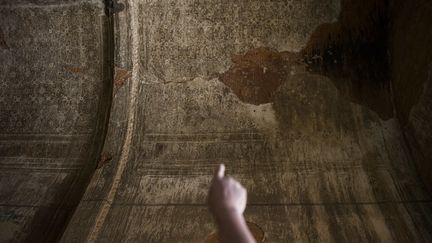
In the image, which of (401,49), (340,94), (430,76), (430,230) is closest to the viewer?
(430,230)

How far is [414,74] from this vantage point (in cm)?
436

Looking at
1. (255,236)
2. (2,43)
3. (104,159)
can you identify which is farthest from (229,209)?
(2,43)

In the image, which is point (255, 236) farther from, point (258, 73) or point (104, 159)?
point (258, 73)

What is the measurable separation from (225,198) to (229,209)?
0.18 feet

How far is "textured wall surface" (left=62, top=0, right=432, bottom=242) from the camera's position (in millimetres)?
4008

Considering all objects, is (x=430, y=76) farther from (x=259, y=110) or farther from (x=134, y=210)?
(x=134, y=210)

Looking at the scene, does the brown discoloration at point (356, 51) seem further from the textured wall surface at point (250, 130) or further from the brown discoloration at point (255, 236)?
the brown discoloration at point (255, 236)

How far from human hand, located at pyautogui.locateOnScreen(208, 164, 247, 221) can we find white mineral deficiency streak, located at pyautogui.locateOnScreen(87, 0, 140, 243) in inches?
101

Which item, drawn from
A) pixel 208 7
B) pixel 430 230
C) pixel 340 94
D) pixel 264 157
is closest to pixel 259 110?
pixel 264 157

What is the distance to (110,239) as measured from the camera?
12.8ft

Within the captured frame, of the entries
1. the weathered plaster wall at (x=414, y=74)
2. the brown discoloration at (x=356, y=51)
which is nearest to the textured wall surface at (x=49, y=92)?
the brown discoloration at (x=356, y=51)

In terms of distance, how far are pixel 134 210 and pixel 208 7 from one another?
105 inches

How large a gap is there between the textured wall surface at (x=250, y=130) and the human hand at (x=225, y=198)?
2.19m

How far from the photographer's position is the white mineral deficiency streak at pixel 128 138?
4.05 m
